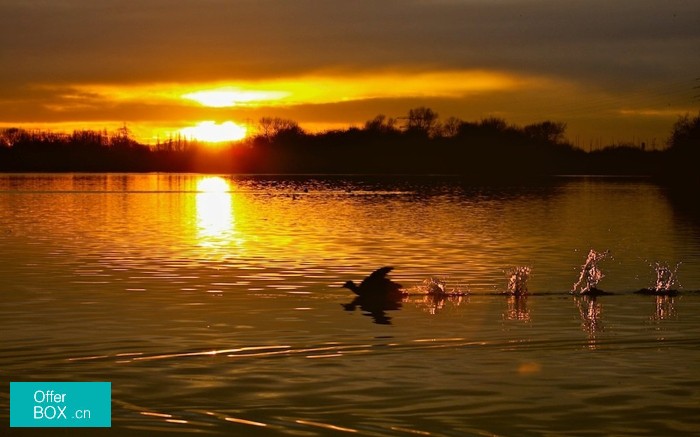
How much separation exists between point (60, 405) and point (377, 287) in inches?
553

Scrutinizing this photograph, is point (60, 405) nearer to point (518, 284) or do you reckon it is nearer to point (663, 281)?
point (518, 284)

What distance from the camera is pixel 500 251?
49.7 meters

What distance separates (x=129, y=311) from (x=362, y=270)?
1407 cm

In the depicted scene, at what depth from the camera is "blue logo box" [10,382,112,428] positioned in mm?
16500

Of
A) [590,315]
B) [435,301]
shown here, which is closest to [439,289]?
[435,301]

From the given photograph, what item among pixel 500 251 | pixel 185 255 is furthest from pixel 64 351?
pixel 500 251

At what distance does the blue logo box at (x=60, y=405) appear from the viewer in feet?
54.1

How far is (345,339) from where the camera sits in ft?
78.9

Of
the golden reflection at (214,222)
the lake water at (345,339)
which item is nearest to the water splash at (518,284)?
the lake water at (345,339)

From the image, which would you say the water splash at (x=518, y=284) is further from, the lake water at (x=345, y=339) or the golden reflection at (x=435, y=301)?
the golden reflection at (x=435, y=301)

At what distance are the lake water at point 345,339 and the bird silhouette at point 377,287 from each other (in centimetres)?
65

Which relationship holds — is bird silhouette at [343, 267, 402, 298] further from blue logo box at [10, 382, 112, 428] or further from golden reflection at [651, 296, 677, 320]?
blue logo box at [10, 382, 112, 428]

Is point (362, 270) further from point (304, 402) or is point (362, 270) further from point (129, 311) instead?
point (304, 402)

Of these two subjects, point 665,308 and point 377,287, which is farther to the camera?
point 377,287
